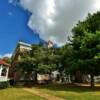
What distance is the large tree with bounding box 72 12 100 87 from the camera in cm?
3388

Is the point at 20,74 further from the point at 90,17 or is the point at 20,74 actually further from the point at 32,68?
the point at 90,17

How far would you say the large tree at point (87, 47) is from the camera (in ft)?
111

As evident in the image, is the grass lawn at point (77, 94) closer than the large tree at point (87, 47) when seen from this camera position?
Yes

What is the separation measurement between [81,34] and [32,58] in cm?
1081

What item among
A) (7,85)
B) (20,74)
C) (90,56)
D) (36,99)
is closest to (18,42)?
(20,74)

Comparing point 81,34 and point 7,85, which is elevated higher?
point 81,34

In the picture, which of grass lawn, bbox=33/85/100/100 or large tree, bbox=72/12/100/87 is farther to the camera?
large tree, bbox=72/12/100/87

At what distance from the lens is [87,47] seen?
35.8 meters

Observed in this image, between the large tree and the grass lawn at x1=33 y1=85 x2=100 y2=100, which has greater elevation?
the large tree

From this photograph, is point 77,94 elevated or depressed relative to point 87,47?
depressed

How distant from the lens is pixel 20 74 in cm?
5228

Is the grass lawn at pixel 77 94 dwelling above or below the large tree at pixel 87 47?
below

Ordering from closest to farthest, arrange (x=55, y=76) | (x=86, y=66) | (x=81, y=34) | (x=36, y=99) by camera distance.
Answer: (x=36, y=99), (x=86, y=66), (x=81, y=34), (x=55, y=76)

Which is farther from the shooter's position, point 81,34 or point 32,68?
point 32,68
